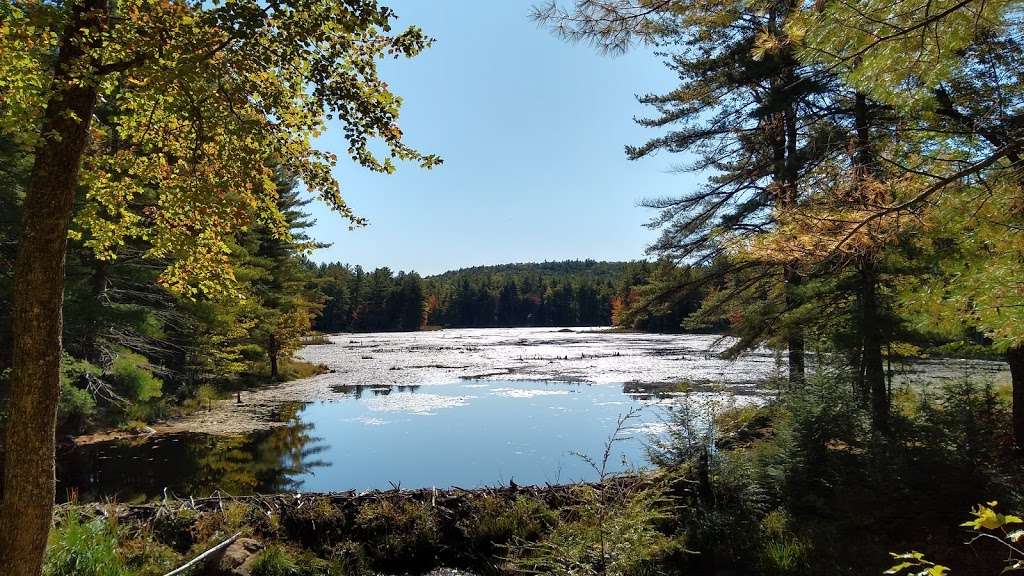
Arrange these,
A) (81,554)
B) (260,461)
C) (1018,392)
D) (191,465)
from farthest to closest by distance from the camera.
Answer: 1. (260,461)
2. (191,465)
3. (1018,392)
4. (81,554)

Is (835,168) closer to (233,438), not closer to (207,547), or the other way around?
(207,547)

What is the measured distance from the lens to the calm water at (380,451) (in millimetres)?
10547

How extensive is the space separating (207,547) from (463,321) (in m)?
124

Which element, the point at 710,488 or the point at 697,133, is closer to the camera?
the point at 710,488

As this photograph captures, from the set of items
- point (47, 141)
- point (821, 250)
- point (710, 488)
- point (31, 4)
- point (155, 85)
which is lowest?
point (710, 488)

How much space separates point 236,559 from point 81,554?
154 centimetres

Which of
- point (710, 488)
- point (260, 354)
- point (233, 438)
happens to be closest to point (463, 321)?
point (260, 354)

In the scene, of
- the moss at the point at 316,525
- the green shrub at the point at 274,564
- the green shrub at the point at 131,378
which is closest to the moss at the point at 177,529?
the green shrub at the point at 274,564

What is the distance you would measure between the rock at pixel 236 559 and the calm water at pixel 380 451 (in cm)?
268

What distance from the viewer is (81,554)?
5.40 m

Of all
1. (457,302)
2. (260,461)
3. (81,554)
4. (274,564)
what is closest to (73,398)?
(260,461)

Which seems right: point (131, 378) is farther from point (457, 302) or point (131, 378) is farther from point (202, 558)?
point (457, 302)

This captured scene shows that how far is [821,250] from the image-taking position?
15.4 feet

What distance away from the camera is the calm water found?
34.6 feet
